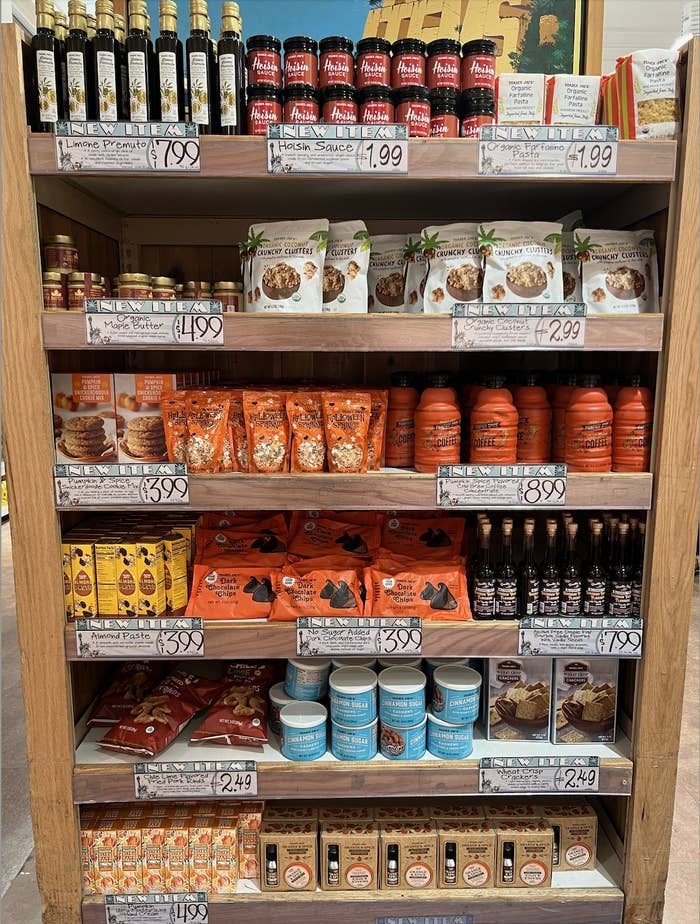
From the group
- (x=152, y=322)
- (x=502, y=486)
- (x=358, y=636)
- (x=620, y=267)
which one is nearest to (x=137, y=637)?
(x=358, y=636)

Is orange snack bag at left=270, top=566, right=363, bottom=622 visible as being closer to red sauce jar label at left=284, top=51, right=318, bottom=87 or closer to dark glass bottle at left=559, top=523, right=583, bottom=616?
dark glass bottle at left=559, top=523, right=583, bottom=616

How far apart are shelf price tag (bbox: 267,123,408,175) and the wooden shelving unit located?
0.03 meters

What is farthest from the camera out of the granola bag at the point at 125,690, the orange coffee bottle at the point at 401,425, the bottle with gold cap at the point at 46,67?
the granola bag at the point at 125,690

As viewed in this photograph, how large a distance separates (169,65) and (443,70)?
2.17 ft

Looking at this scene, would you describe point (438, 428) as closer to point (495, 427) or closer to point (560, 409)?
point (495, 427)

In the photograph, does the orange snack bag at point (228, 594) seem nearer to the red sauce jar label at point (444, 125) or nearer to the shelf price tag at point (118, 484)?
the shelf price tag at point (118, 484)

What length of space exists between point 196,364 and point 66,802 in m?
1.34

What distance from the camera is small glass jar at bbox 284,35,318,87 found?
63.7 inches

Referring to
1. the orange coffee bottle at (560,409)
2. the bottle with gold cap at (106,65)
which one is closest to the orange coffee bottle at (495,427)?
the orange coffee bottle at (560,409)

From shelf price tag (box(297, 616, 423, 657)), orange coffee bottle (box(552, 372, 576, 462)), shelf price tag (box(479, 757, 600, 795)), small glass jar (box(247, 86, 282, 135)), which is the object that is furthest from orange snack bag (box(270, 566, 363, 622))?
small glass jar (box(247, 86, 282, 135))

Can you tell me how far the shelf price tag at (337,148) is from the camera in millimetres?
1585

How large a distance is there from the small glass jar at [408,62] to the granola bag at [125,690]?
186 centimetres

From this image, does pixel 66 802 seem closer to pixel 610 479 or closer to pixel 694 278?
pixel 610 479

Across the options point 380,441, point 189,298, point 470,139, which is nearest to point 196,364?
point 189,298
